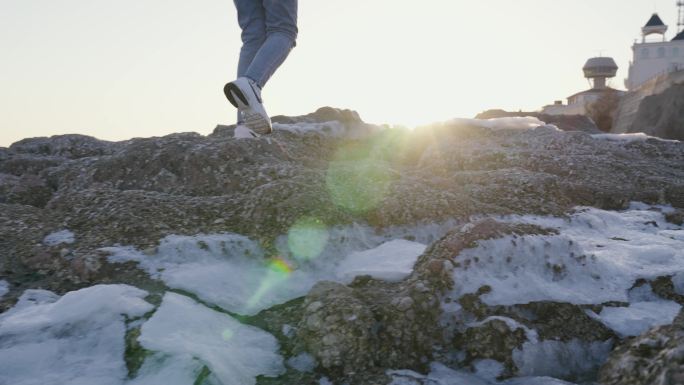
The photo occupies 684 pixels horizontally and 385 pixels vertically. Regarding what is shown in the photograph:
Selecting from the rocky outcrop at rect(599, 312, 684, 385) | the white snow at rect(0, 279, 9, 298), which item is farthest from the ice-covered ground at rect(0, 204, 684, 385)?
the rocky outcrop at rect(599, 312, 684, 385)

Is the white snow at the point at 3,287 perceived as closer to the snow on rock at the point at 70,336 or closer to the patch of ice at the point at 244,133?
the snow on rock at the point at 70,336

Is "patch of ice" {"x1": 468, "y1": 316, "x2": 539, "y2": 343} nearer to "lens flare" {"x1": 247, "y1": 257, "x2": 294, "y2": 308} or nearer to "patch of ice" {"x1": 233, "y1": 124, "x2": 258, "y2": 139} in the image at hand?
"lens flare" {"x1": 247, "y1": 257, "x2": 294, "y2": 308}

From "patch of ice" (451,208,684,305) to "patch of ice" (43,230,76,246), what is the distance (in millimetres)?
2995

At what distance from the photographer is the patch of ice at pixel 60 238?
165 inches

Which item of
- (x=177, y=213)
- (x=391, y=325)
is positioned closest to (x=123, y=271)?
(x=177, y=213)

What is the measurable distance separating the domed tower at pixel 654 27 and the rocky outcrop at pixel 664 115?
77.9 metres

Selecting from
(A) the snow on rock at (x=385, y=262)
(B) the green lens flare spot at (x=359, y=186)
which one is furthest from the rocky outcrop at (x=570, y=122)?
(A) the snow on rock at (x=385, y=262)

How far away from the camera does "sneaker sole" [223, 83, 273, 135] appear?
16.8ft

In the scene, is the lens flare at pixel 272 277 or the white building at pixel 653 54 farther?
the white building at pixel 653 54

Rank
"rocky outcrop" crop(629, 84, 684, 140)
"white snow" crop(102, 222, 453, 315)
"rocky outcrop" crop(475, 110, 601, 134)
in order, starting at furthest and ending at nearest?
"rocky outcrop" crop(629, 84, 684, 140) → "rocky outcrop" crop(475, 110, 601, 134) → "white snow" crop(102, 222, 453, 315)

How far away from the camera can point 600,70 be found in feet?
260

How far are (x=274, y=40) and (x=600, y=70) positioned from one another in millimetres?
85297

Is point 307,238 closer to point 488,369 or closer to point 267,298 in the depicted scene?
point 267,298

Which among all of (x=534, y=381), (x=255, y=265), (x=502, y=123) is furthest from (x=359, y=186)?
(x=502, y=123)
